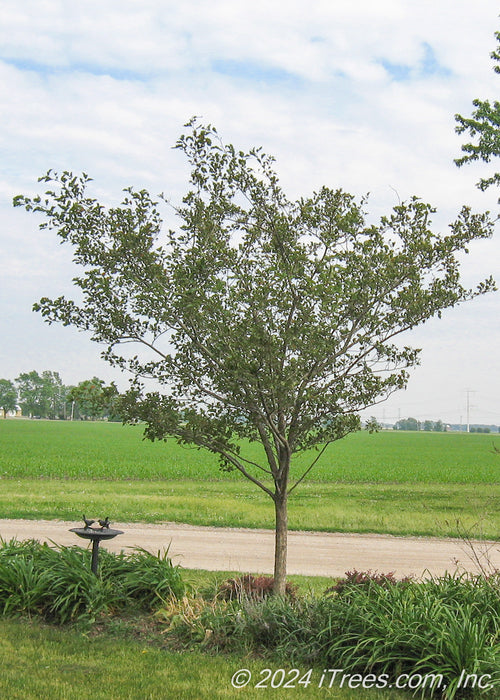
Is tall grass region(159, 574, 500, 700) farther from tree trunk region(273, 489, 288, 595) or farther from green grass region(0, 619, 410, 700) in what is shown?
tree trunk region(273, 489, 288, 595)

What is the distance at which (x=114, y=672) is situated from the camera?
5938mm

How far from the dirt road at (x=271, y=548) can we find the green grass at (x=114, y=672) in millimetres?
4801

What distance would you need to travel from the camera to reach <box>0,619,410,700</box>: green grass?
5465 mm

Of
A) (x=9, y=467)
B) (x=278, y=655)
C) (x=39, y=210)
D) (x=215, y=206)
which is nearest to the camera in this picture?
(x=278, y=655)

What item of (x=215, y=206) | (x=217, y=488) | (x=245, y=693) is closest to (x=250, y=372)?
(x=215, y=206)

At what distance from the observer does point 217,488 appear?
→ 23.9 m

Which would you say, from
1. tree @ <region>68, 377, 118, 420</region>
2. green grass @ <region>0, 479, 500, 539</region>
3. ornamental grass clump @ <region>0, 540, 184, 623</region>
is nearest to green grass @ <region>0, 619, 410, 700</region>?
ornamental grass clump @ <region>0, 540, 184, 623</region>

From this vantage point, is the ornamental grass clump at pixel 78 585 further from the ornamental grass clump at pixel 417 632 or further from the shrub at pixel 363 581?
the ornamental grass clump at pixel 417 632

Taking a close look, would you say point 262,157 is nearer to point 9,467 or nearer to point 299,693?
point 299,693

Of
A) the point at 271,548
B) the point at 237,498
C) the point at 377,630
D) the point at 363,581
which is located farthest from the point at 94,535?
the point at 237,498

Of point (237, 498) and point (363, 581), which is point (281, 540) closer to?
point (363, 581)

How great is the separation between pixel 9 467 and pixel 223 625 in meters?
26.0

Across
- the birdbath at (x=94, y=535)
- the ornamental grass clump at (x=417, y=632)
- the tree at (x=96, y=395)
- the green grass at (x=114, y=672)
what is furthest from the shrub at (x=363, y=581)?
the tree at (x=96, y=395)

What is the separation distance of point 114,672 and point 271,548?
7933 millimetres
